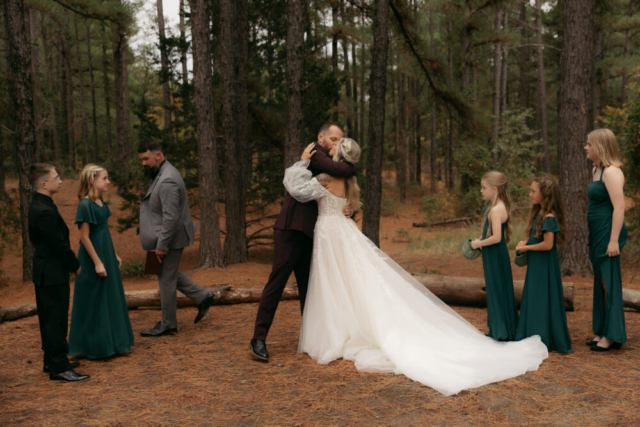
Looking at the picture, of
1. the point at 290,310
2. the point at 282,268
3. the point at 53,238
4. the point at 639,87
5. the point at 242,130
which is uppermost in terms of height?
the point at 639,87

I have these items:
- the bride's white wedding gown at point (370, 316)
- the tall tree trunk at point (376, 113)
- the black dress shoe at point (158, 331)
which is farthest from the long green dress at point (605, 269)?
the tall tree trunk at point (376, 113)

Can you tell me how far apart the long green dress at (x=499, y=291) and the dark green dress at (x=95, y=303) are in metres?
4.00

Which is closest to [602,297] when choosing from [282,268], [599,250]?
[599,250]

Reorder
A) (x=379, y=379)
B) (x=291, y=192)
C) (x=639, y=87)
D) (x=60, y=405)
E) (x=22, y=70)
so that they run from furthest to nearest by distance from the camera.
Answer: (x=639, y=87), (x=22, y=70), (x=291, y=192), (x=379, y=379), (x=60, y=405)

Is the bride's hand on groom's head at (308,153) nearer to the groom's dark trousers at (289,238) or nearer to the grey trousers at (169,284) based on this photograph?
the groom's dark trousers at (289,238)

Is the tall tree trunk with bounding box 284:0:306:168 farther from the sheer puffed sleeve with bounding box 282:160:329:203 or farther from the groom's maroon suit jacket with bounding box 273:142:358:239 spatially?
the sheer puffed sleeve with bounding box 282:160:329:203

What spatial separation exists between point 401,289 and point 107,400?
2971 millimetres

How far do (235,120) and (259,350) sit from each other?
27.5ft

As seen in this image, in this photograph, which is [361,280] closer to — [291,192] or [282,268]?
[282,268]

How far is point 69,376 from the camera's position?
462cm

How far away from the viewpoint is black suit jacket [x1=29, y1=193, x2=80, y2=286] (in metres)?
4.52

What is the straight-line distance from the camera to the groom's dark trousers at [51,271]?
4.53 metres

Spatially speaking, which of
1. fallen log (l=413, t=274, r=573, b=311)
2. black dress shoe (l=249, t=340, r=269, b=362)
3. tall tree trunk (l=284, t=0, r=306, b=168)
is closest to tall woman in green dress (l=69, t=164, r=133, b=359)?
black dress shoe (l=249, t=340, r=269, b=362)

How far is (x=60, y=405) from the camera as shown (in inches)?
160
